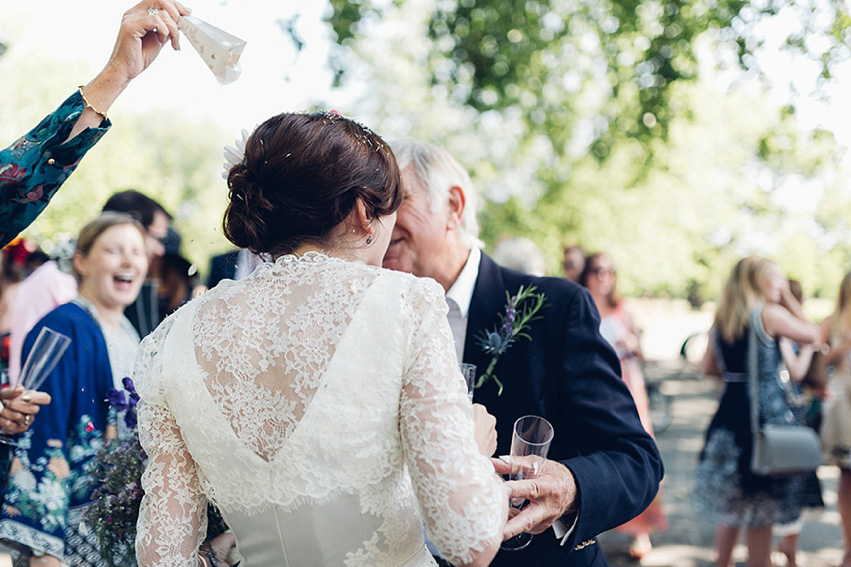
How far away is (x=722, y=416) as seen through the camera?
5066mm

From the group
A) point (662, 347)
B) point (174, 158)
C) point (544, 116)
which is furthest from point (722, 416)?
point (174, 158)

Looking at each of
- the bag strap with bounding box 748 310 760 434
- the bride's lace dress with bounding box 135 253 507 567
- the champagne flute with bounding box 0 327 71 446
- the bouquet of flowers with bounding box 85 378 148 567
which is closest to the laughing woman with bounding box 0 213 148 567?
the bouquet of flowers with bounding box 85 378 148 567

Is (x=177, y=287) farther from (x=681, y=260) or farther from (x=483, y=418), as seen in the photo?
(x=681, y=260)

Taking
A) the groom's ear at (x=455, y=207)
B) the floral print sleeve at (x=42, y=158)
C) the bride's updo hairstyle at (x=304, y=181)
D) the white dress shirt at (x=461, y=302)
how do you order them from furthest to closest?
1. the groom's ear at (x=455, y=207)
2. the white dress shirt at (x=461, y=302)
3. the floral print sleeve at (x=42, y=158)
4. the bride's updo hairstyle at (x=304, y=181)

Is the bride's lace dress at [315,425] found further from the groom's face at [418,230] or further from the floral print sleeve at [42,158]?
the groom's face at [418,230]

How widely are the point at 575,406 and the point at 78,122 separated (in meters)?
1.63

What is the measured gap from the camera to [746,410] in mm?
4895

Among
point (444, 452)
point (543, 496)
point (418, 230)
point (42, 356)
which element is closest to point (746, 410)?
point (418, 230)

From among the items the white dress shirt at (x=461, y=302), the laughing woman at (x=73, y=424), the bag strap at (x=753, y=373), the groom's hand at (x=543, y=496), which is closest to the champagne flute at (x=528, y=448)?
the groom's hand at (x=543, y=496)

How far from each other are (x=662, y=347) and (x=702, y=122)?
11.2 metres

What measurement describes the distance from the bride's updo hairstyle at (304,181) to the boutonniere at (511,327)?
25.3 inches

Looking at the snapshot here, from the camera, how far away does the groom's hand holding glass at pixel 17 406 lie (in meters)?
2.38

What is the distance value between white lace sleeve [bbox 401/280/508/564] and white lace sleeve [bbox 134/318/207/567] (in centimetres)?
60

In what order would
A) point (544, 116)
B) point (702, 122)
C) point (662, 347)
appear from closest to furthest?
point (544, 116), point (702, 122), point (662, 347)
